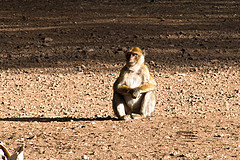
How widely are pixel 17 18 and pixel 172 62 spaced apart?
7478mm

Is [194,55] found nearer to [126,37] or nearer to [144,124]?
[126,37]

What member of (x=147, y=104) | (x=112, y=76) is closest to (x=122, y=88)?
(x=147, y=104)

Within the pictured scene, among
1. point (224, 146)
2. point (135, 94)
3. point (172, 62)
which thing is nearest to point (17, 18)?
point (172, 62)

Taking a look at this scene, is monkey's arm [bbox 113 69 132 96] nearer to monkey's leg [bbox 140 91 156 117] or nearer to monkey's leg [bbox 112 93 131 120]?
monkey's leg [bbox 112 93 131 120]

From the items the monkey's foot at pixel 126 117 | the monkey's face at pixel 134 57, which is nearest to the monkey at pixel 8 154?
the monkey's face at pixel 134 57

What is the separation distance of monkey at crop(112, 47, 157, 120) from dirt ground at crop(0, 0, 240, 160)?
202 millimetres

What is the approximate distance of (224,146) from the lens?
5676mm

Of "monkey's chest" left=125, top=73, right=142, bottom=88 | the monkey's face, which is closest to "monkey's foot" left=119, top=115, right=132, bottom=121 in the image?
"monkey's chest" left=125, top=73, right=142, bottom=88

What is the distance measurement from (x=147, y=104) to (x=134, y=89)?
0.38m

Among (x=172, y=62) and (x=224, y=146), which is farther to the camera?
(x=172, y=62)

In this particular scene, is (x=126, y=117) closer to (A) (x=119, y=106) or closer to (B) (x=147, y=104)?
(A) (x=119, y=106)

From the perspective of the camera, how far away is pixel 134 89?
→ 665 cm

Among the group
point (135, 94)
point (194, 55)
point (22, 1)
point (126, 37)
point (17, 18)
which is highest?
point (22, 1)

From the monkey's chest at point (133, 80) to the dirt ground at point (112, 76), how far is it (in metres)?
0.56
